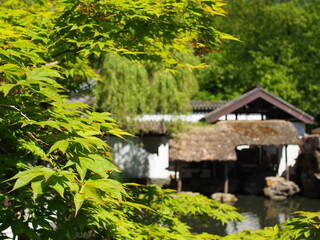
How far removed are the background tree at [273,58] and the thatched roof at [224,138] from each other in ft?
36.2

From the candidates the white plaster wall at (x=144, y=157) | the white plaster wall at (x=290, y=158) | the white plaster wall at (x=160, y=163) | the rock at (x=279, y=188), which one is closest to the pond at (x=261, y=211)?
the rock at (x=279, y=188)

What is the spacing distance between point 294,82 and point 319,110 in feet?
10.2

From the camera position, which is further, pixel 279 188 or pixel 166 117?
pixel 166 117

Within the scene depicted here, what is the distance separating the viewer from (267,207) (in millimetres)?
19750

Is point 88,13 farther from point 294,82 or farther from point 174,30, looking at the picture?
point 294,82

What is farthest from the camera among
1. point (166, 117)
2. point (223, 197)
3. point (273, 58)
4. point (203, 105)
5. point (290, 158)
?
point (273, 58)

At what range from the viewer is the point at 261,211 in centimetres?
1859

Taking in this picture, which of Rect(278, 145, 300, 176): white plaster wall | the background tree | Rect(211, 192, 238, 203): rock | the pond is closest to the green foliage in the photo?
the pond

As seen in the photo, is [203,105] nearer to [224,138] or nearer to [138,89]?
[224,138]

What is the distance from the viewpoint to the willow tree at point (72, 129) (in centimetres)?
264

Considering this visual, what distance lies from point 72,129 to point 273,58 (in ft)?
116

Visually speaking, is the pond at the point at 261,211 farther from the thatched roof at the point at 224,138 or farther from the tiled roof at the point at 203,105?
the tiled roof at the point at 203,105

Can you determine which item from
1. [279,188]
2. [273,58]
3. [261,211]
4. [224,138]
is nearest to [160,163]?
[224,138]

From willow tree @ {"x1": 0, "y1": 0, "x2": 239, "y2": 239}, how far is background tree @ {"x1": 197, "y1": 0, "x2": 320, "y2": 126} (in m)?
30.6
